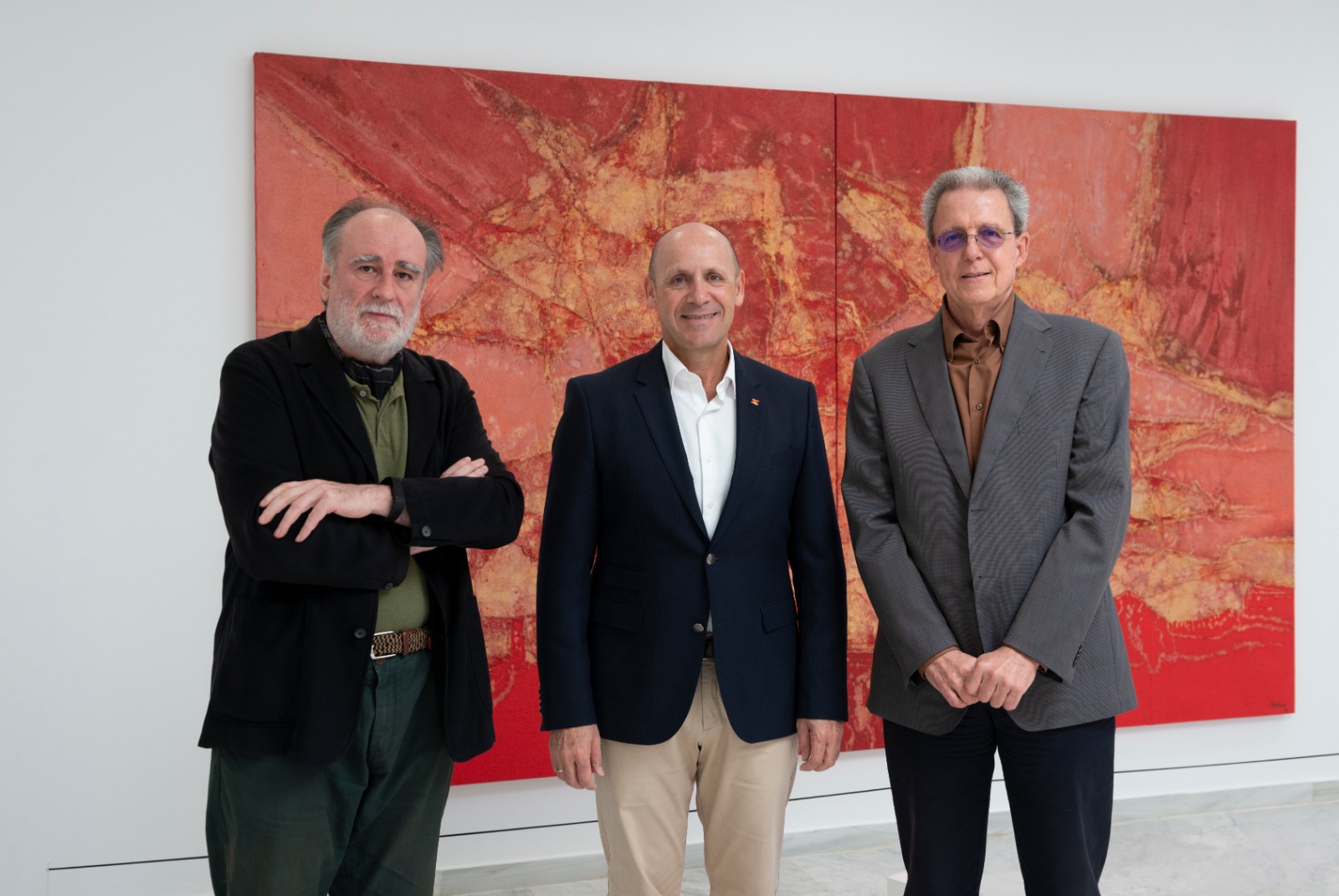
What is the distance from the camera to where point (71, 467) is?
3248 mm

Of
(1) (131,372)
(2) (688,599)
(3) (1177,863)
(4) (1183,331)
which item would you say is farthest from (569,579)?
(4) (1183,331)

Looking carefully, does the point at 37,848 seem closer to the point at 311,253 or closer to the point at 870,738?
the point at 311,253

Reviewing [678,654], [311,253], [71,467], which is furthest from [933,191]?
[71,467]

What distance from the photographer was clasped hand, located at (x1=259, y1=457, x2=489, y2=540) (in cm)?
186

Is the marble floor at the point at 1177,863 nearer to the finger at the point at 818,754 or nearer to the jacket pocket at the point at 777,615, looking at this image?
the finger at the point at 818,754

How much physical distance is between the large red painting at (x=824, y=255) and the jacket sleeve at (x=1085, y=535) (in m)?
1.61

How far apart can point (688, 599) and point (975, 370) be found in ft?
2.60

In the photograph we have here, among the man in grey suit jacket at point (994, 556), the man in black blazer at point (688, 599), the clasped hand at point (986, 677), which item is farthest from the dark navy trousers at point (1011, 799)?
the man in black blazer at point (688, 599)

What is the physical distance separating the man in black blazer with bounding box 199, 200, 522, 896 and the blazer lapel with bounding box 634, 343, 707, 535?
0.33 m

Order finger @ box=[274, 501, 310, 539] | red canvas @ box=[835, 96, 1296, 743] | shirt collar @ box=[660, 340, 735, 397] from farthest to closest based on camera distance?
red canvas @ box=[835, 96, 1296, 743]
shirt collar @ box=[660, 340, 735, 397]
finger @ box=[274, 501, 310, 539]

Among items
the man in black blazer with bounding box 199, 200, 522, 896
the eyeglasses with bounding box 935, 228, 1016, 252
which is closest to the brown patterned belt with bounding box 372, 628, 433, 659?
the man in black blazer with bounding box 199, 200, 522, 896

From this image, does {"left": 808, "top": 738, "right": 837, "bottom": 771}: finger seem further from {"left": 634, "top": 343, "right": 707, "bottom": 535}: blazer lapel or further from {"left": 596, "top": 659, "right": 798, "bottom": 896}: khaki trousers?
{"left": 634, "top": 343, "right": 707, "bottom": 535}: blazer lapel

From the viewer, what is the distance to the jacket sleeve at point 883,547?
2.15 m

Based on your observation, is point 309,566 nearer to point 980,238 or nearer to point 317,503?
point 317,503
